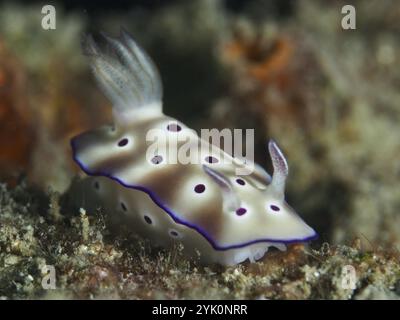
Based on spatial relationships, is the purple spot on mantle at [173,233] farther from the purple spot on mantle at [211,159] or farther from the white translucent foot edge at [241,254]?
the purple spot on mantle at [211,159]

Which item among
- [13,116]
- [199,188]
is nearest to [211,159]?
[199,188]

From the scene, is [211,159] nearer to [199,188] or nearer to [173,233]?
[199,188]

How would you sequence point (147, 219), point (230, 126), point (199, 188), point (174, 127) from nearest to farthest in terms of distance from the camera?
point (199, 188) < point (147, 219) < point (174, 127) < point (230, 126)

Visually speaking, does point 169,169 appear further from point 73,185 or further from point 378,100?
point 378,100

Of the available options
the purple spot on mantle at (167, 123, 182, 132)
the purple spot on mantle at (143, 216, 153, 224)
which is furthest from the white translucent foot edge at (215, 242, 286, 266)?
the purple spot on mantle at (167, 123, 182, 132)

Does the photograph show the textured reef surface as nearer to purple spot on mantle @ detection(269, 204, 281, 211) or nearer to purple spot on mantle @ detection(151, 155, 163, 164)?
purple spot on mantle @ detection(269, 204, 281, 211)
